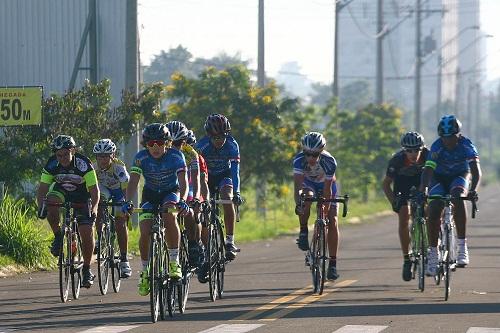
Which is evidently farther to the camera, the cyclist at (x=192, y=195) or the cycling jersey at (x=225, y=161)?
the cycling jersey at (x=225, y=161)

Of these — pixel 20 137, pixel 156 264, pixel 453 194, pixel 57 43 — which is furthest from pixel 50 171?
pixel 57 43

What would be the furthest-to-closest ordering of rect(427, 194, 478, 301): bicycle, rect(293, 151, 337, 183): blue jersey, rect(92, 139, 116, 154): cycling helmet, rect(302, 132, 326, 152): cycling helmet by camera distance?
1. rect(92, 139, 116, 154): cycling helmet
2. rect(293, 151, 337, 183): blue jersey
3. rect(302, 132, 326, 152): cycling helmet
4. rect(427, 194, 478, 301): bicycle

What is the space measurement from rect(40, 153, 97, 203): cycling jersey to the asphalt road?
49.4 inches

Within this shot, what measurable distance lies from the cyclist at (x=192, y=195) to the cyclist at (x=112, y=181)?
5.47 feet

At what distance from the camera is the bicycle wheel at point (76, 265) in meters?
17.2

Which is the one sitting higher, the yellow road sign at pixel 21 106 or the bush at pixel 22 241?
the yellow road sign at pixel 21 106

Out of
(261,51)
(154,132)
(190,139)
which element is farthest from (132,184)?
(261,51)

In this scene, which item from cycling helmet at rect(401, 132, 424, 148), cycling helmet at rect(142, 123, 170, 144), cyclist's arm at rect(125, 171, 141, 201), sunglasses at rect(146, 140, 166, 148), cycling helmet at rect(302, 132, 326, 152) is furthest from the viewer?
cycling helmet at rect(401, 132, 424, 148)

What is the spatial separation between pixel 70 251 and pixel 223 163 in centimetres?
238

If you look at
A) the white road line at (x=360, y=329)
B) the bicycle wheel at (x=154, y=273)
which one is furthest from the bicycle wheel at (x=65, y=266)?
the white road line at (x=360, y=329)

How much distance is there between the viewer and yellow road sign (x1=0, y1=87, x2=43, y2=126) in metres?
25.3

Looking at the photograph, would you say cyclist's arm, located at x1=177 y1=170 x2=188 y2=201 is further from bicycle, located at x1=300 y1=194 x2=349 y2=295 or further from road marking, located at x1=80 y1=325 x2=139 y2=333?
bicycle, located at x1=300 y1=194 x2=349 y2=295

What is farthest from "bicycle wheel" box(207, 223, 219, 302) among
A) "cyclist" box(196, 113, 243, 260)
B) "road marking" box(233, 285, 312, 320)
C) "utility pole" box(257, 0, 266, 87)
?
"utility pole" box(257, 0, 266, 87)

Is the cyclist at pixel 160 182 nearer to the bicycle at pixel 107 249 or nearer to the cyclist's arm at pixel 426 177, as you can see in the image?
the bicycle at pixel 107 249
